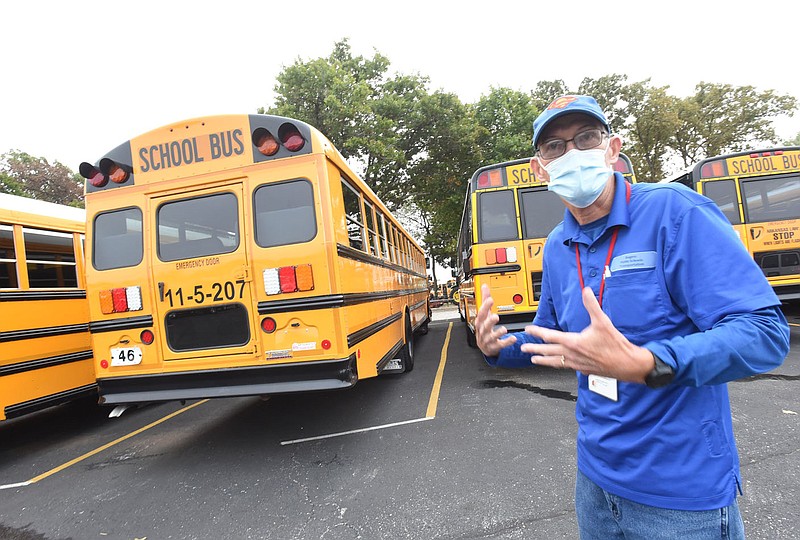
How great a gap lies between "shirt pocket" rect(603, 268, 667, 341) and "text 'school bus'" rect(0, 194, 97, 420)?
18.3 ft

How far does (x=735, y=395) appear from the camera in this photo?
433 cm

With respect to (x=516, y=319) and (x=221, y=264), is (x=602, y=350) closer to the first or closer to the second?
(x=221, y=264)

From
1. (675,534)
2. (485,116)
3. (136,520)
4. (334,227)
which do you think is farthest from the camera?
(485,116)

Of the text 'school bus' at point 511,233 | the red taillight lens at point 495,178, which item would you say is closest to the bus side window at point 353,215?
the text 'school bus' at point 511,233

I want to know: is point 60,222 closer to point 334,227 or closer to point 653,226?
point 334,227

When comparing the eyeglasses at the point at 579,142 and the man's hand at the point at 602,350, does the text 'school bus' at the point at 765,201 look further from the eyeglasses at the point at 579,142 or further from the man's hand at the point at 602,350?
the man's hand at the point at 602,350

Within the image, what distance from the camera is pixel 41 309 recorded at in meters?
4.73

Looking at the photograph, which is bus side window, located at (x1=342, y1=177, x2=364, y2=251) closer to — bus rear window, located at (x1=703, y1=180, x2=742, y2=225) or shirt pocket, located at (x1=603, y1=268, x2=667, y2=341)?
shirt pocket, located at (x1=603, y1=268, x2=667, y2=341)

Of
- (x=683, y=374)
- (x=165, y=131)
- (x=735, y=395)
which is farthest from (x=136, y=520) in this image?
(x=735, y=395)

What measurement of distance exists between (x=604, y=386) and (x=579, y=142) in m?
0.80

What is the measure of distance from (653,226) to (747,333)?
35 cm

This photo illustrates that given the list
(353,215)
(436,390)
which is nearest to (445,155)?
(436,390)

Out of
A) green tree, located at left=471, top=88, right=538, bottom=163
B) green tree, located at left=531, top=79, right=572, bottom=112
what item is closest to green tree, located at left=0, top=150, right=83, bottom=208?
green tree, located at left=471, top=88, right=538, bottom=163

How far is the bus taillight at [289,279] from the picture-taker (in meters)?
3.58
